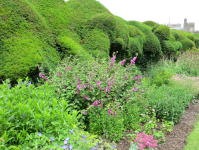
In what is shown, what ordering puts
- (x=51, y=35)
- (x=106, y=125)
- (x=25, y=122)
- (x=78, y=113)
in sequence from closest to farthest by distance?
(x=25, y=122) < (x=106, y=125) < (x=78, y=113) < (x=51, y=35)

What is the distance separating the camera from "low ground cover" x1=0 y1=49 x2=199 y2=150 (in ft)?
5.82

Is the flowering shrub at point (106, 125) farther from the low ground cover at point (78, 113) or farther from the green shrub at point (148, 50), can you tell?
the green shrub at point (148, 50)

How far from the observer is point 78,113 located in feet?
11.6

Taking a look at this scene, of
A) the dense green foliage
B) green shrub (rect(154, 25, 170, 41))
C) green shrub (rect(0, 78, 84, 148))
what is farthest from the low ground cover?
green shrub (rect(154, 25, 170, 41))

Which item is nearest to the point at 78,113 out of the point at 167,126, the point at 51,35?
the point at 167,126

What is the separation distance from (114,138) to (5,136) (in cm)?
199

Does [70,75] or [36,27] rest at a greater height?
[36,27]

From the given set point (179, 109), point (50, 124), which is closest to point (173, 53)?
point (179, 109)

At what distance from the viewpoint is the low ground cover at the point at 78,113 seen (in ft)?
5.82

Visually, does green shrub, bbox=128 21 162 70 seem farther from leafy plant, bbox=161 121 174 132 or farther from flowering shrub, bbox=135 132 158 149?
flowering shrub, bbox=135 132 158 149

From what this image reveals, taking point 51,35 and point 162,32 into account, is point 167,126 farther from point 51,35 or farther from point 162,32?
point 162,32

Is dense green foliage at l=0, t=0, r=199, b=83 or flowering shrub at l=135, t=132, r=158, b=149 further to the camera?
dense green foliage at l=0, t=0, r=199, b=83

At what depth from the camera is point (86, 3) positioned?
7.07 meters

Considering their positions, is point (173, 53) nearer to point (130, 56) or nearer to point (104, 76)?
point (130, 56)
